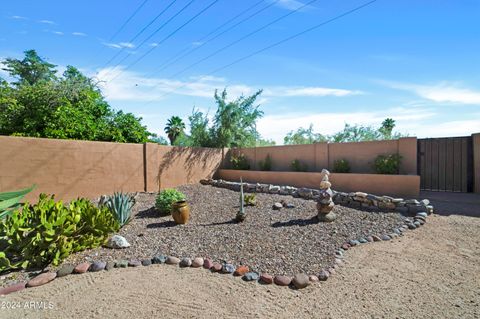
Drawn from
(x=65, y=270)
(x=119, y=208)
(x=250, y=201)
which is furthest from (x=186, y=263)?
(x=250, y=201)

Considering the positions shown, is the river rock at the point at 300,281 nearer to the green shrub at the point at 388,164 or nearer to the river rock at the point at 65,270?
the river rock at the point at 65,270

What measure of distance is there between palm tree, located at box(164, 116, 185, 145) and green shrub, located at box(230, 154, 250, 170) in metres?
7.27

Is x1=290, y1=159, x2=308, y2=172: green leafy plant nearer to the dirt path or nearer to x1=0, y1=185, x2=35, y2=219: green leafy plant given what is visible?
the dirt path

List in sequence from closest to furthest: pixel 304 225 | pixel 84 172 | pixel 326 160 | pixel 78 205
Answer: pixel 78 205 → pixel 304 225 → pixel 84 172 → pixel 326 160

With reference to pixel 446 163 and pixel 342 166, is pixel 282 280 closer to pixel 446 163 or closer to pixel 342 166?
pixel 342 166

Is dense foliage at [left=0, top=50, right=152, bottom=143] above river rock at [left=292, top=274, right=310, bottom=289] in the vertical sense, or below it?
above

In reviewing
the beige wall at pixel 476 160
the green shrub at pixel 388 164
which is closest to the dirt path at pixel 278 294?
the green shrub at pixel 388 164

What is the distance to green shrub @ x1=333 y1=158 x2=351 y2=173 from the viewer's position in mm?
9359

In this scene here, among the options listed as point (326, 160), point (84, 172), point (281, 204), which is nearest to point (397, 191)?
point (326, 160)

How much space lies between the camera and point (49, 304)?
2789mm

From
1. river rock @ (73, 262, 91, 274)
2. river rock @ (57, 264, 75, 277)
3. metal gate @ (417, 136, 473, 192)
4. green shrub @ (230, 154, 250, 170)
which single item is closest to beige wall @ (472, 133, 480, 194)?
metal gate @ (417, 136, 473, 192)

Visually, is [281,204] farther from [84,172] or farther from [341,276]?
[84,172]

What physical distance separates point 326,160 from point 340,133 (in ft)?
24.2

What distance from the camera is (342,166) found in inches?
370
